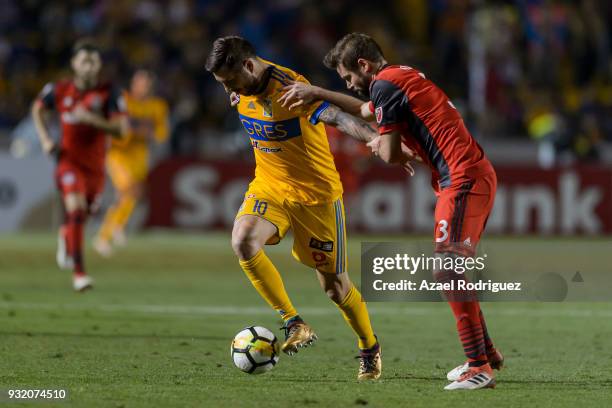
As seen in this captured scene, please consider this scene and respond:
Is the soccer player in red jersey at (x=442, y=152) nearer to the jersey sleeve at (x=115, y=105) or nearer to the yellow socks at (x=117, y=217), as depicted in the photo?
the jersey sleeve at (x=115, y=105)

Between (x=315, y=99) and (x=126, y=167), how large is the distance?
37.3 feet

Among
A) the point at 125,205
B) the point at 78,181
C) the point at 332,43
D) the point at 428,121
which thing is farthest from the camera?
the point at 332,43

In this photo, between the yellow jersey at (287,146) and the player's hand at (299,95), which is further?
the yellow jersey at (287,146)

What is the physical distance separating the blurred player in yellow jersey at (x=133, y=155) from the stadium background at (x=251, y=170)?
1.41ft

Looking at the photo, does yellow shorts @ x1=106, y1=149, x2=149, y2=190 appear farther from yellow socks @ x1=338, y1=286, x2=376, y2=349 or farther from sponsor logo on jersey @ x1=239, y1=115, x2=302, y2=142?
yellow socks @ x1=338, y1=286, x2=376, y2=349

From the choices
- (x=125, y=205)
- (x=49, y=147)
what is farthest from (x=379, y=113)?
(x=125, y=205)

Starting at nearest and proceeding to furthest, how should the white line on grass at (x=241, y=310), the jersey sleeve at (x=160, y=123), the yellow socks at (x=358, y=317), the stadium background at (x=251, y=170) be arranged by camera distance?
the yellow socks at (x=358, y=317) < the stadium background at (x=251, y=170) < the white line on grass at (x=241, y=310) < the jersey sleeve at (x=160, y=123)

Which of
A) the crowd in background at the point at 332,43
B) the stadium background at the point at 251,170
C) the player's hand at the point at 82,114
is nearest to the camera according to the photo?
the stadium background at the point at 251,170

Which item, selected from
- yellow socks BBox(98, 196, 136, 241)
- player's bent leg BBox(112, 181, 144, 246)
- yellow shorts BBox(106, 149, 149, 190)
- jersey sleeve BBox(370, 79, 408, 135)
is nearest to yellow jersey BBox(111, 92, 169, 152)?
yellow shorts BBox(106, 149, 149, 190)

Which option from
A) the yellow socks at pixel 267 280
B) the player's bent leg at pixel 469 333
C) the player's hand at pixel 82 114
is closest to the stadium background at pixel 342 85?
the player's hand at pixel 82 114

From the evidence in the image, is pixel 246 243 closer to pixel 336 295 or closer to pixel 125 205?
pixel 336 295

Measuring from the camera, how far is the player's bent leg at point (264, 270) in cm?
763

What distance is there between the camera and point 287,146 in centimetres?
789

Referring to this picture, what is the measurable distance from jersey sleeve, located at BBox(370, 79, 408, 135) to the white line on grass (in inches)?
181
